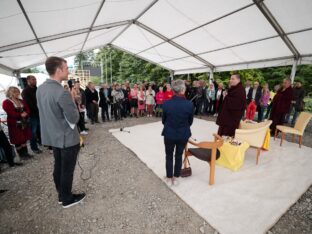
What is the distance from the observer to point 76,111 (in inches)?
62.7

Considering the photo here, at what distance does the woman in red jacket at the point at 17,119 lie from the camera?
2908mm

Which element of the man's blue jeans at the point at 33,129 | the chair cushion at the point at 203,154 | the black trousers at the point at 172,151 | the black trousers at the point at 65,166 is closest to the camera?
the black trousers at the point at 65,166

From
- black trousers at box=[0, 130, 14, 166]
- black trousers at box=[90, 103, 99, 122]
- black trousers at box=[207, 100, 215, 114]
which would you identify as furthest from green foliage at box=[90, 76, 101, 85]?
black trousers at box=[0, 130, 14, 166]

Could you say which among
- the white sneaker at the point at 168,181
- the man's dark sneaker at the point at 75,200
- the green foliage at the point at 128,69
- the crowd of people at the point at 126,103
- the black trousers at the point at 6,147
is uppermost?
the green foliage at the point at 128,69

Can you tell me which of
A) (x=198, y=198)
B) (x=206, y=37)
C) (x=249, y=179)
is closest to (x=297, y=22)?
(x=206, y=37)

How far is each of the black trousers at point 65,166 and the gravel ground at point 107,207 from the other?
288mm

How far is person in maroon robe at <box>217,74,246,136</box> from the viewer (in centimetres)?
298

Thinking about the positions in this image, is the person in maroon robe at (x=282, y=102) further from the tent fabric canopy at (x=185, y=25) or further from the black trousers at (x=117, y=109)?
the black trousers at (x=117, y=109)

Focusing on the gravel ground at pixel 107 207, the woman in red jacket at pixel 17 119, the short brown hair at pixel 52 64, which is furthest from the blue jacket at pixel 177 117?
the woman in red jacket at pixel 17 119

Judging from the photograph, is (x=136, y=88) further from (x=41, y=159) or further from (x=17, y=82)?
(x=17, y=82)

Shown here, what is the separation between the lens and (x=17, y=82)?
22.7 feet

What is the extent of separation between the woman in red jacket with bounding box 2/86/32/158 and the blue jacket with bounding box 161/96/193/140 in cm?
279

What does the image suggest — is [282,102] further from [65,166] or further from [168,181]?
[65,166]

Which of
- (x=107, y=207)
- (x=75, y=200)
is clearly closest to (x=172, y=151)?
(x=107, y=207)
